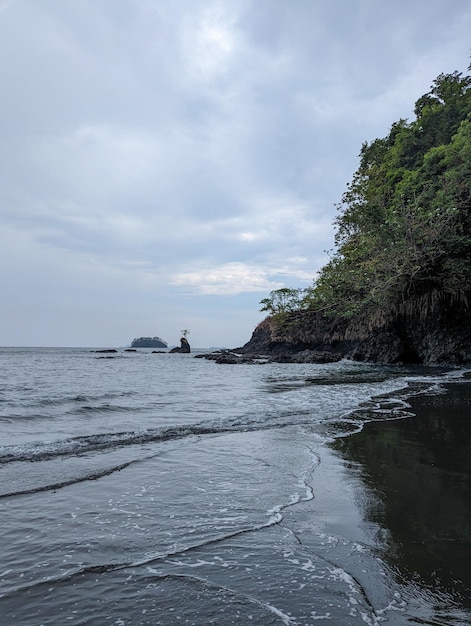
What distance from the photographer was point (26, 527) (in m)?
3.41

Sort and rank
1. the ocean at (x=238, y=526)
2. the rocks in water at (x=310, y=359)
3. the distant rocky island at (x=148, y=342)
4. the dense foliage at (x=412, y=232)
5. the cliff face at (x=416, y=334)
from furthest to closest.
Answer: the distant rocky island at (x=148, y=342)
the rocks in water at (x=310, y=359)
the cliff face at (x=416, y=334)
the dense foliage at (x=412, y=232)
the ocean at (x=238, y=526)

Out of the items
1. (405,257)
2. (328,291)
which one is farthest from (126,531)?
(328,291)

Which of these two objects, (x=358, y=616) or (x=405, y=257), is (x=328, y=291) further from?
(x=358, y=616)

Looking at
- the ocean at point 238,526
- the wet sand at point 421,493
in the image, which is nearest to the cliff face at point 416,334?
the wet sand at point 421,493

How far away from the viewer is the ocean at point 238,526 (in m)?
2.31

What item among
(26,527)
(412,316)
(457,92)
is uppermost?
(457,92)

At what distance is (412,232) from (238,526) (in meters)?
21.8

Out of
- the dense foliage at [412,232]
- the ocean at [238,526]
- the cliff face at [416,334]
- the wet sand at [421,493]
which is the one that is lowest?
the ocean at [238,526]

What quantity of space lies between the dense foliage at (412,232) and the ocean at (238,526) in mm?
16368

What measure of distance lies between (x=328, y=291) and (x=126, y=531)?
1033 inches

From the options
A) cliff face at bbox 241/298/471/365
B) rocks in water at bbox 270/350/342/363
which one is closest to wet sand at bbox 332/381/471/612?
cliff face at bbox 241/298/471/365

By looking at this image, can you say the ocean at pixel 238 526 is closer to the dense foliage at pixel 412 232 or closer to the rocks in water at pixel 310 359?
the dense foliage at pixel 412 232

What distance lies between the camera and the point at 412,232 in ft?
72.4

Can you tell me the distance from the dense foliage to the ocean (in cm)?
1637
